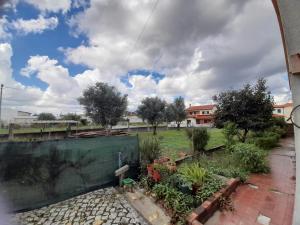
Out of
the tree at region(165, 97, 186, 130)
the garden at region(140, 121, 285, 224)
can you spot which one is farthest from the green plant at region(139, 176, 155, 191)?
the tree at region(165, 97, 186, 130)

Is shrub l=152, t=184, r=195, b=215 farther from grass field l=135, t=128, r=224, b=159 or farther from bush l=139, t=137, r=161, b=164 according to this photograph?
grass field l=135, t=128, r=224, b=159

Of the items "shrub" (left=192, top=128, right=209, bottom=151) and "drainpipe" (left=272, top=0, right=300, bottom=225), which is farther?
"shrub" (left=192, top=128, right=209, bottom=151)

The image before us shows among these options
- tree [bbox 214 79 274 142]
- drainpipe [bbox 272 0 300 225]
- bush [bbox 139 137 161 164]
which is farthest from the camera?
tree [bbox 214 79 274 142]

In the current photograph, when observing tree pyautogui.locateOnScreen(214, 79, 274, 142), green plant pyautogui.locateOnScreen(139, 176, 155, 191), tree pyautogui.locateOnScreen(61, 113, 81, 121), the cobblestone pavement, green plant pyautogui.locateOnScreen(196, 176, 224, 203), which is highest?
tree pyautogui.locateOnScreen(61, 113, 81, 121)

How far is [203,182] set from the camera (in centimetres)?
405

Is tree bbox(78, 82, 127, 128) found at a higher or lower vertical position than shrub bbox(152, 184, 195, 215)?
higher

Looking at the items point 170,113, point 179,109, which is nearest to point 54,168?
point 170,113

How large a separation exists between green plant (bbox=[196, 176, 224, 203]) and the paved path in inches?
14.6

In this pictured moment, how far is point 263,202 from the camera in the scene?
3795mm

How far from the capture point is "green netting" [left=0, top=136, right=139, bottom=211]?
3.60 m

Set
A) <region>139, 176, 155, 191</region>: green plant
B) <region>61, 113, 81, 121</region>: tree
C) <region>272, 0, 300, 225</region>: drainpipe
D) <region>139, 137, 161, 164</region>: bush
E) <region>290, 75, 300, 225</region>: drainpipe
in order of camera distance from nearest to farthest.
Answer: <region>272, 0, 300, 225</region>: drainpipe < <region>290, 75, 300, 225</region>: drainpipe < <region>139, 176, 155, 191</region>: green plant < <region>139, 137, 161, 164</region>: bush < <region>61, 113, 81, 121</region>: tree

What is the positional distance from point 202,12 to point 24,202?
255 inches

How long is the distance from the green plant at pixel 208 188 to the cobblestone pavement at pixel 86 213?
134 cm

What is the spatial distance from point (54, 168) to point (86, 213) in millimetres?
1380
